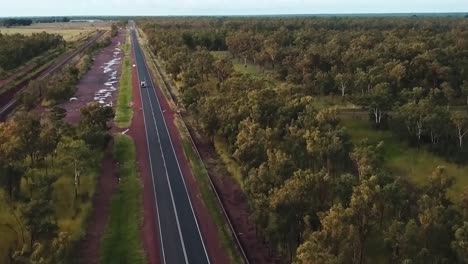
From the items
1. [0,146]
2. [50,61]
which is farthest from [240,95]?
[50,61]

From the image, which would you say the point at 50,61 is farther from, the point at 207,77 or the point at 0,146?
the point at 0,146

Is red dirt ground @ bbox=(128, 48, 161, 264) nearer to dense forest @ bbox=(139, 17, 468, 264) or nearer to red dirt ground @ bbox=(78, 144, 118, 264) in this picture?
red dirt ground @ bbox=(78, 144, 118, 264)

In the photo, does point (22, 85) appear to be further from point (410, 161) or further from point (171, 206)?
point (410, 161)

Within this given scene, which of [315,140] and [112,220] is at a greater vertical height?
[315,140]

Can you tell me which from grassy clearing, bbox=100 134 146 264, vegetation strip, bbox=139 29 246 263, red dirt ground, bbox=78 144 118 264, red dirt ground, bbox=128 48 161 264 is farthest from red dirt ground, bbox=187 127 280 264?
red dirt ground, bbox=78 144 118 264

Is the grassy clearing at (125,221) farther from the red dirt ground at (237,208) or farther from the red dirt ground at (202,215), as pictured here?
the red dirt ground at (237,208)

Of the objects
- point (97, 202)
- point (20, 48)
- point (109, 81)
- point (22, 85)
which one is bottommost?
point (97, 202)

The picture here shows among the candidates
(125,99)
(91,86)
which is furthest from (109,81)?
(125,99)
